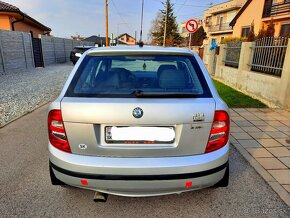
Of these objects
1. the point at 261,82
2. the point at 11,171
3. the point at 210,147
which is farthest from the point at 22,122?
the point at 261,82

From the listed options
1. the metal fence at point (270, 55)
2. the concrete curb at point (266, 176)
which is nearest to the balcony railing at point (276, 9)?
the metal fence at point (270, 55)

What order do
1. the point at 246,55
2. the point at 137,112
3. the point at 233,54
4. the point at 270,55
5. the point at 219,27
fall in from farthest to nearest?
1. the point at 219,27
2. the point at 233,54
3. the point at 246,55
4. the point at 270,55
5. the point at 137,112

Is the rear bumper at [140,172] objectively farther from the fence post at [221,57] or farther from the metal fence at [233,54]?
the fence post at [221,57]

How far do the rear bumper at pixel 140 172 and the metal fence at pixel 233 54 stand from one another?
8.00m

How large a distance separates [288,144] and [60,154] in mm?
Answer: 3707

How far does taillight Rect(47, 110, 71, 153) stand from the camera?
1965mm

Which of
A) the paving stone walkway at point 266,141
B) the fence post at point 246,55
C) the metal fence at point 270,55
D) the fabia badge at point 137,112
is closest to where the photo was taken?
the fabia badge at point 137,112

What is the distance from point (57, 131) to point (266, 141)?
11.6 feet

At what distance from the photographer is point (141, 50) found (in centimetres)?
231

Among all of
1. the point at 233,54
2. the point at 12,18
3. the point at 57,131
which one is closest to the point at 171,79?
the point at 57,131

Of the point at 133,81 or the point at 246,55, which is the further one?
the point at 246,55

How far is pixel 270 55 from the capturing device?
22.0 feet

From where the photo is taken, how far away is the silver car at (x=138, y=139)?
188cm

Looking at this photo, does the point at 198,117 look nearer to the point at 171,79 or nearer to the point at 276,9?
the point at 171,79
